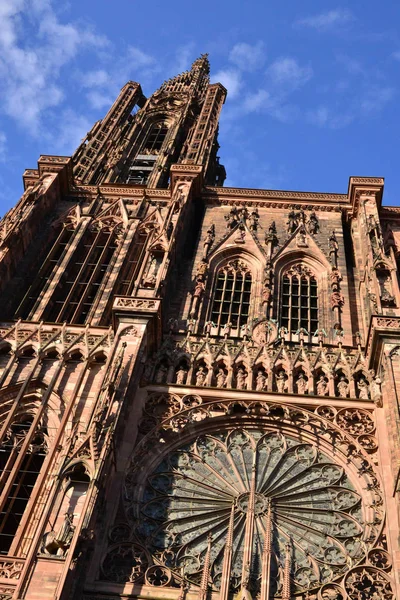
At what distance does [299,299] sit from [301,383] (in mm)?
4770

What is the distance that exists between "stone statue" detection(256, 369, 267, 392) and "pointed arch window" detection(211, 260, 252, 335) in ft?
8.12

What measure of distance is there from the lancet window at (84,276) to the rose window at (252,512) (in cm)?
707

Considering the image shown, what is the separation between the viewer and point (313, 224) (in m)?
26.3

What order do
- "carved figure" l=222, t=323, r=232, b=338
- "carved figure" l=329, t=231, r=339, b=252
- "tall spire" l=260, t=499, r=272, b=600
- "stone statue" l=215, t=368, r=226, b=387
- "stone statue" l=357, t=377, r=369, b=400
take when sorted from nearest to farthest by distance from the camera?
1. "tall spire" l=260, t=499, r=272, b=600
2. "stone statue" l=357, t=377, r=369, b=400
3. "stone statue" l=215, t=368, r=226, b=387
4. "carved figure" l=222, t=323, r=232, b=338
5. "carved figure" l=329, t=231, r=339, b=252

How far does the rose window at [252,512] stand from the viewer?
577 inches

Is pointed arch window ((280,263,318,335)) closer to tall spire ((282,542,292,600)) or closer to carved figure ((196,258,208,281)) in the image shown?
carved figure ((196,258,208,281))

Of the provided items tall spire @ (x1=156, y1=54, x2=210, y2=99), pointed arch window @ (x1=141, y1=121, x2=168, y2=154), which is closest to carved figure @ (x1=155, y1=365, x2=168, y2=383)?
pointed arch window @ (x1=141, y1=121, x2=168, y2=154)

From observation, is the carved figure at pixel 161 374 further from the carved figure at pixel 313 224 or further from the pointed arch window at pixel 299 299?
the carved figure at pixel 313 224

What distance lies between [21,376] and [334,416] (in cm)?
778

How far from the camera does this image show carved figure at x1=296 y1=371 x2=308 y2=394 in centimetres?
1847

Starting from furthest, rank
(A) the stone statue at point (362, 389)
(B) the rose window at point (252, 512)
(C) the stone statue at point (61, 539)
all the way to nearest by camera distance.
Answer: (A) the stone statue at point (362, 389) → (B) the rose window at point (252, 512) → (C) the stone statue at point (61, 539)

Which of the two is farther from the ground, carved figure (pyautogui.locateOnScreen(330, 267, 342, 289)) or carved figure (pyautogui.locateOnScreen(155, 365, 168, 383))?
carved figure (pyautogui.locateOnScreen(330, 267, 342, 289))

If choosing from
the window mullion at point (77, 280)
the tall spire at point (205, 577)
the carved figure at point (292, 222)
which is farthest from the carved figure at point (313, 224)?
the tall spire at point (205, 577)

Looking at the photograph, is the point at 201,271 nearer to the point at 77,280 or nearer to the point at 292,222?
the point at 77,280
